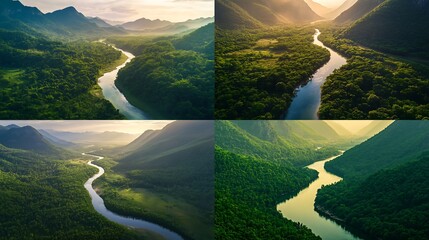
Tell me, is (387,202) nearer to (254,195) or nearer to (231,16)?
(254,195)

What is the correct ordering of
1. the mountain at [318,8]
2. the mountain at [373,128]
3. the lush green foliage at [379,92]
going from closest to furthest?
the lush green foliage at [379,92] < the mountain at [373,128] < the mountain at [318,8]

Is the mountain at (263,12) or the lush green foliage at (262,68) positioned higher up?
the mountain at (263,12)

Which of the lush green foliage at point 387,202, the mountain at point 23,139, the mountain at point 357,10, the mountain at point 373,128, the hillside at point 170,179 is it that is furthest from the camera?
the lush green foliage at point 387,202

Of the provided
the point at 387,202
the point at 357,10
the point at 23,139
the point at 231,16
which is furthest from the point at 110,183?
the point at 387,202

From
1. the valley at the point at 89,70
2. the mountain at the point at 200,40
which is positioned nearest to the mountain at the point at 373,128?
the valley at the point at 89,70

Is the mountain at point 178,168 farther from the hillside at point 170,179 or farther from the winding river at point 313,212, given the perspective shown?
the winding river at point 313,212

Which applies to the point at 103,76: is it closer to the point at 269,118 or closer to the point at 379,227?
the point at 269,118

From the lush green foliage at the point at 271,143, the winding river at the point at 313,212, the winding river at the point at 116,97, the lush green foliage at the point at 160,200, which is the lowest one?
the winding river at the point at 313,212
